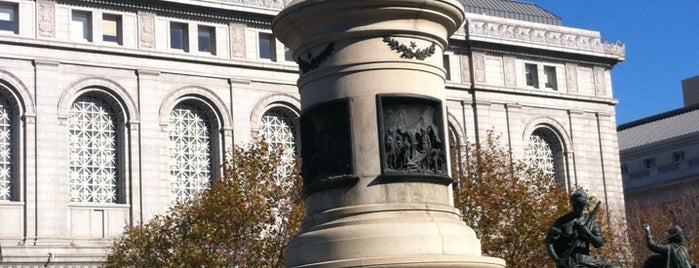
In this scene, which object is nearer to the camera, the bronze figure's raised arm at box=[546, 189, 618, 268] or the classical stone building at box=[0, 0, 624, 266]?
the bronze figure's raised arm at box=[546, 189, 618, 268]

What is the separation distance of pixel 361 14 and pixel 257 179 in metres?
21.9

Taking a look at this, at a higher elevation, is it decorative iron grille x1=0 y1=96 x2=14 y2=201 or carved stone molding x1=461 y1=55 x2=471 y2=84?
carved stone molding x1=461 y1=55 x2=471 y2=84

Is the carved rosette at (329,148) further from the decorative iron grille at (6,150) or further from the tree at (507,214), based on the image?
the decorative iron grille at (6,150)

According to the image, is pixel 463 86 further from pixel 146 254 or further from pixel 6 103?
pixel 146 254

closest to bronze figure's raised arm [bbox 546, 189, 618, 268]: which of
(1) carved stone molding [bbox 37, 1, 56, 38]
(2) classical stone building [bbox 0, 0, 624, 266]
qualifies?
(2) classical stone building [bbox 0, 0, 624, 266]

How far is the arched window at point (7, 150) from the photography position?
2048 inches

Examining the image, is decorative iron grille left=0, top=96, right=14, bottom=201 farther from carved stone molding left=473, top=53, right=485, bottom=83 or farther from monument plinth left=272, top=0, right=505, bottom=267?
monument plinth left=272, top=0, right=505, bottom=267

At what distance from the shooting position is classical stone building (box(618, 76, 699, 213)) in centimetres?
8538

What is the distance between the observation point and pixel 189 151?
56250 millimetres

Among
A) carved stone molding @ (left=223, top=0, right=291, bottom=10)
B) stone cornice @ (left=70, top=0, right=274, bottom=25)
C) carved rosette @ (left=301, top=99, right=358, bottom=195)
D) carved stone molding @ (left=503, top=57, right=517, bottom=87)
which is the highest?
carved stone molding @ (left=223, top=0, right=291, bottom=10)

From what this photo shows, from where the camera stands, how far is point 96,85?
178 ft

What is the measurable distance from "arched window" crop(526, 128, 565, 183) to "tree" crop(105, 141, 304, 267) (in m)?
26.4

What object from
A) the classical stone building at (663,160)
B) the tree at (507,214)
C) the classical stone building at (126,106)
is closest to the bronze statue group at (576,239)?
the tree at (507,214)

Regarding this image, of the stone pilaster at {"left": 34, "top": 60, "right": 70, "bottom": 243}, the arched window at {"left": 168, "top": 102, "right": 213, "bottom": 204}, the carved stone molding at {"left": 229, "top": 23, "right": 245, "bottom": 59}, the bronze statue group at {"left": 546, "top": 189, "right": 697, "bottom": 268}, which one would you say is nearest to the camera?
the bronze statue group at {"left": 546, "top": 189, "right": 697, "bottom": 268}
